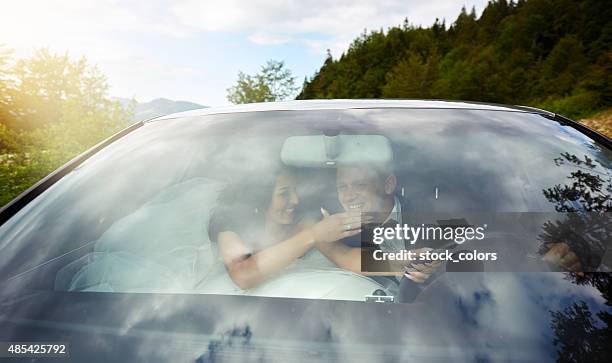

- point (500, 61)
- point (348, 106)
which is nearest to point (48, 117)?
point (348, 106)

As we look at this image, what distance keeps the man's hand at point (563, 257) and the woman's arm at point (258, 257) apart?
0.67 m

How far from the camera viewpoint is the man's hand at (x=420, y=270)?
3.72 feet

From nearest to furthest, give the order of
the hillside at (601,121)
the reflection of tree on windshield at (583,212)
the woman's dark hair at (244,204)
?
the reflection of tree on windshield at (583,212), the woman's dark hair at (244,204), the hillside at (601,121)

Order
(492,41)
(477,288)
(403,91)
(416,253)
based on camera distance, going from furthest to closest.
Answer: (492,41), (403,91), (416,253), (477,288)

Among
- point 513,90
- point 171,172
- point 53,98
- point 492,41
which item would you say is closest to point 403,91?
point 513,90

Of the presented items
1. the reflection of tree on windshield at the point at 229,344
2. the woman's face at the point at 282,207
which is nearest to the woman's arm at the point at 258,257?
the woman's face at the point at 282,207

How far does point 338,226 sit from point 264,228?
0.27 metres

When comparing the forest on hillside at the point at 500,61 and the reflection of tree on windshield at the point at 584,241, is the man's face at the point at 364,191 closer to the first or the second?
the reflection of tree on windshield at the point at 584,241

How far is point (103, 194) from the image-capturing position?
1.52 m

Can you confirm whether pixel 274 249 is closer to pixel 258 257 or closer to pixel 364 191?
pixel 258 257

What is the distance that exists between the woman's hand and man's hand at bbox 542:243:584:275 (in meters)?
0.51

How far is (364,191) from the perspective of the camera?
1.60 meters

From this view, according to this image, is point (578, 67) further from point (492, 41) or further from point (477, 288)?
point (477, 288)

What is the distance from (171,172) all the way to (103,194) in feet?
1.32
